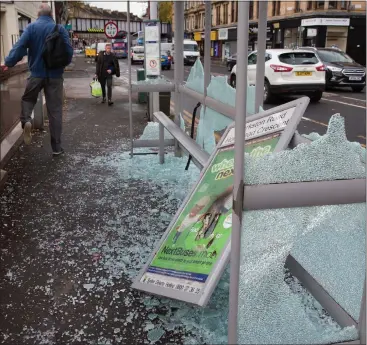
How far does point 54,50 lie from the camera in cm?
589

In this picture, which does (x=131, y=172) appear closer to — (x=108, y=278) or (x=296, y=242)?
(x=108, y=278)

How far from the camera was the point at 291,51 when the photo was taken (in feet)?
44.1

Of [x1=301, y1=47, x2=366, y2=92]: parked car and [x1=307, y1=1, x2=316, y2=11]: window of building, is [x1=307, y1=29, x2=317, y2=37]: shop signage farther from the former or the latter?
[x1=301, y1=47, x2=366, y2=92]: parked car

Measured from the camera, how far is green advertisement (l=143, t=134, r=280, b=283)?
107 inches

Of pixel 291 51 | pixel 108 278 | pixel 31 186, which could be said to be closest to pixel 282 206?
pixel 108 278

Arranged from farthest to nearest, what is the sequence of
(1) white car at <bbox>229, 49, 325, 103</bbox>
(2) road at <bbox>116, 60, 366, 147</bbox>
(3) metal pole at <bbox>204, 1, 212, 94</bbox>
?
(1) white car at <bbox>229, 49, 325, 103</bbox>
(2) road at <bbox>116, 60, 366, 147</bbox>
(3) metal pole at <bbox>204, 1, 212, 94</bbox>

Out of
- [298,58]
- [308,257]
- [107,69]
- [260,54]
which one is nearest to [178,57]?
[260,54]

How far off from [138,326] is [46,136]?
19.5 ft

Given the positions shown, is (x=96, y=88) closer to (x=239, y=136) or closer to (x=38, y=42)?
(x=38, y=42)

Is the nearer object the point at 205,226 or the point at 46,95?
the point at 205,226

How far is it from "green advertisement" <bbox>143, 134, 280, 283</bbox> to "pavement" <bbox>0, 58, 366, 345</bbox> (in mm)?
278

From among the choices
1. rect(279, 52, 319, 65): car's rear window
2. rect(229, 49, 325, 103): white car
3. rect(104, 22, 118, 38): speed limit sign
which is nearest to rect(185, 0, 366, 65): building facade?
rect(104, 22, 118, 38): speed limit sign

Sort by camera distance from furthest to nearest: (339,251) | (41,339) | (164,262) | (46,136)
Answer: (46,136), (164,262), (41,339), (339,251)

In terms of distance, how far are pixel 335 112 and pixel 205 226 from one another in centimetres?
921
